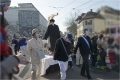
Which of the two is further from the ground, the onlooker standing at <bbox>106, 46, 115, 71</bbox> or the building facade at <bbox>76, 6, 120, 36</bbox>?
the building facade at <bbox>76, 6, 120, 36</bbox>

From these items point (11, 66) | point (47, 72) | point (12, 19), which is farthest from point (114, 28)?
point (12, 19)

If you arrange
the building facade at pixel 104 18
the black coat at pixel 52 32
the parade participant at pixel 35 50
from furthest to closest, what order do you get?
the black coat at pixel 52 32 < the parade participant at pixel 35 50 < the building facade at pixel 104 18

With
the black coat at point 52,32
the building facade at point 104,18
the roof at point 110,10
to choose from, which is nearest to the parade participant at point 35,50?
the black coat at point 52,32

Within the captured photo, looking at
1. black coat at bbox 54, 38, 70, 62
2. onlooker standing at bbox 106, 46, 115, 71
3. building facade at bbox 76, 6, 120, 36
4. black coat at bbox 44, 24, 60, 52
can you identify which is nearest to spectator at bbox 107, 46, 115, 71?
onlooker standing at bbox 106, 46, 115, 71

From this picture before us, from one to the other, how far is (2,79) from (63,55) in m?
3.64

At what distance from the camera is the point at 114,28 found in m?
1.22

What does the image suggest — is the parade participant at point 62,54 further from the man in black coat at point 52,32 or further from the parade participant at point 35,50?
the man in black coat at point 52,32

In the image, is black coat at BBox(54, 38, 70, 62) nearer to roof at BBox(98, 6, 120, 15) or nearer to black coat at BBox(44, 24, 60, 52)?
black coat at BBox(44, 24, 60, 52)

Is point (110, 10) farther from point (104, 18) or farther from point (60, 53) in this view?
point (60, 53)

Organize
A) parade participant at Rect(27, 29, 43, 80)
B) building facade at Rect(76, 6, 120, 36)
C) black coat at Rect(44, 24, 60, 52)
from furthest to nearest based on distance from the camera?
black coat at Rect(44, 24, 60, 52) → parade participant at Rect(27, 29, 43, 80) → building facade at Rect(76, 6, 120, 36)

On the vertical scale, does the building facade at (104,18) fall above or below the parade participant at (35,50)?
above

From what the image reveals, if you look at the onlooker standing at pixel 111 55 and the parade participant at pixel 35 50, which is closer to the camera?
the onlooker standing at pixel 111 55

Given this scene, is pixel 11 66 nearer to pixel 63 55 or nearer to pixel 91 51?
pixel 63 55

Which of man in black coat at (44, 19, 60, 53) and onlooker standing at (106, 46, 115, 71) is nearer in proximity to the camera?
onlooker standing at (106, 46, 115, 71)
